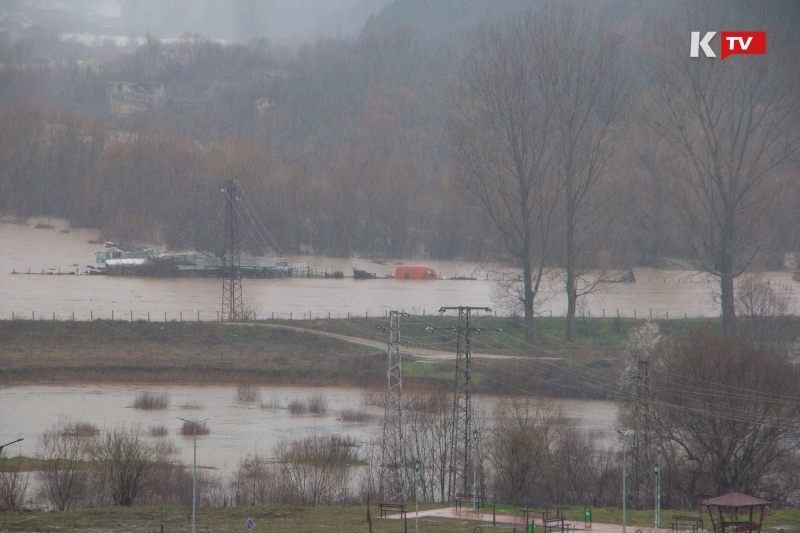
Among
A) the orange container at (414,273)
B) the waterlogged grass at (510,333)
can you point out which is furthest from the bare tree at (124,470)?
the orange container at (414,273)

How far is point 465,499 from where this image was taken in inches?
637

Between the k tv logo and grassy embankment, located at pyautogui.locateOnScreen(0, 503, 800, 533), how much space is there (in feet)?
58.5

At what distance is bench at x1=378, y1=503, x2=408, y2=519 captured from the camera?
13.7 meters

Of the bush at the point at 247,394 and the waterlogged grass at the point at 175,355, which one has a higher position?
the waterlogged grass at the point at 175,355

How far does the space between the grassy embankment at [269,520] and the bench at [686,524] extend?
1.04 ft

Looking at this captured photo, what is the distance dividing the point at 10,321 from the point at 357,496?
18623mm

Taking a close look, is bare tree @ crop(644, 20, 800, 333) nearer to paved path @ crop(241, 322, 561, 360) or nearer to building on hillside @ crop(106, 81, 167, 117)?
paved path @ crop(241, 322, 561, 360)

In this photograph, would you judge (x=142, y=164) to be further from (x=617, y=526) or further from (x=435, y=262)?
(x=617, y=526)

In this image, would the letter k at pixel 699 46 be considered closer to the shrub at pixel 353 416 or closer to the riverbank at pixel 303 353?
the riverbank at pixel 303 353

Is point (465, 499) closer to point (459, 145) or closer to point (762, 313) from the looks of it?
point (762, 313)

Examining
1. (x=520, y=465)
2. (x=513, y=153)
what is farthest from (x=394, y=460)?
(x=513, y=153)

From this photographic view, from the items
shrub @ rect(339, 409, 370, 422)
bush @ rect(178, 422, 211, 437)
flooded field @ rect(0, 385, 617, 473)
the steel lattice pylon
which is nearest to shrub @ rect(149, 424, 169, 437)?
flooded field @ rect(0, 385, 617, 473)

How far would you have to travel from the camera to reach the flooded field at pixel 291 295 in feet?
110

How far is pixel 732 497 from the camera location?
1256 centimetres
